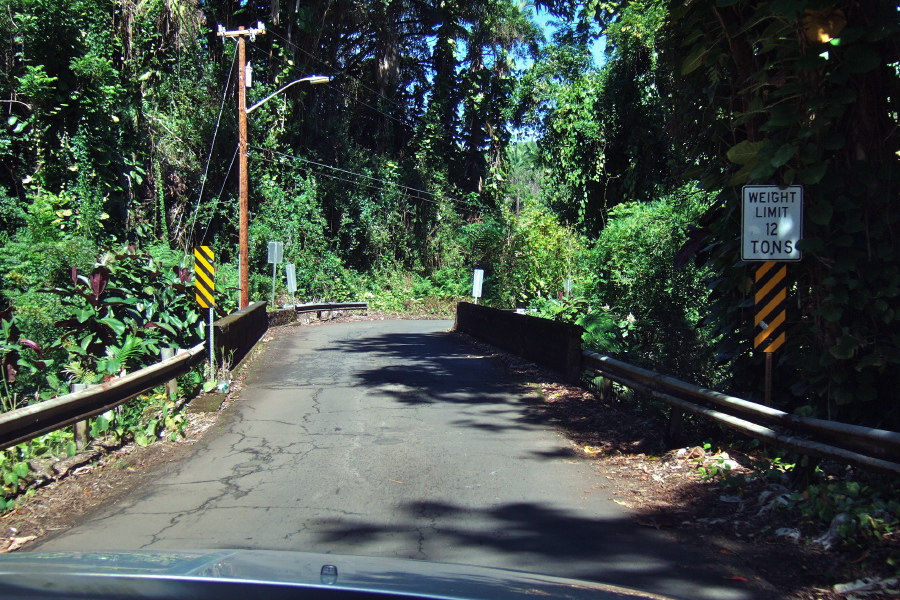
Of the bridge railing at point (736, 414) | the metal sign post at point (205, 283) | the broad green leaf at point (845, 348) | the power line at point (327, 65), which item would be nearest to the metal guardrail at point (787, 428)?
the bridge railing at point (736, 414)

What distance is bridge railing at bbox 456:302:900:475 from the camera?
17.6ft

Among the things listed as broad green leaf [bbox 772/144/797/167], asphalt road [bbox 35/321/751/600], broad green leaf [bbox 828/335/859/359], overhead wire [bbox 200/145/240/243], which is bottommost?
asphalt road [bbox 35/321/751/600]

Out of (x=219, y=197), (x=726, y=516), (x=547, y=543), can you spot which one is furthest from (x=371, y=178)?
(x=547, y=543)

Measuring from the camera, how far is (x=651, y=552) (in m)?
5.32

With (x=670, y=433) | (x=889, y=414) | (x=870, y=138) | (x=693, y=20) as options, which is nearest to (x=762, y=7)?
(x=693, y=20)

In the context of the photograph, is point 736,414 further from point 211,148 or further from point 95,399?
point 211,148

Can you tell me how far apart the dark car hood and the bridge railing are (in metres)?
3.83

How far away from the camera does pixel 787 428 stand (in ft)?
21.0

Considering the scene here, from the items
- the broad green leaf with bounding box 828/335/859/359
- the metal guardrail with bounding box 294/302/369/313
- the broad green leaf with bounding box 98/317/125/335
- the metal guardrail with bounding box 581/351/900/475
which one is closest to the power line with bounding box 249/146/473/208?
the metal guardrail with bounding box 294/302/369/313

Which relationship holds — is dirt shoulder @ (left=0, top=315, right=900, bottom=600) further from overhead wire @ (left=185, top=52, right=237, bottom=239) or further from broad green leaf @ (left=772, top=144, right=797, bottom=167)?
overhead wire @ (left=185, top=52, right=237, bottom=239)

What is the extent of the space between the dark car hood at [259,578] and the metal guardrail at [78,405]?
4360 millimetres

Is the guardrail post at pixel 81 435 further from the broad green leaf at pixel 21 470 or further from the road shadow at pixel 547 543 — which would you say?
the road shadow at pixel 547 543

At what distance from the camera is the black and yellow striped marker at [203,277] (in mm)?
12209

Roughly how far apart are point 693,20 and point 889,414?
4263 mm
